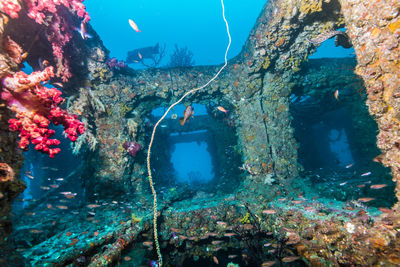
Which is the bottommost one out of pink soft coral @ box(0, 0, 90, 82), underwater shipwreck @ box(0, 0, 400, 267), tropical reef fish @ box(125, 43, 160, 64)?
underwater shipwreck @ box(0, 0, 400, 267)

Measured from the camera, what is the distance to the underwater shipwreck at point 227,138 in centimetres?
285

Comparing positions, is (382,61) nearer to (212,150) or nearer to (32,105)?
(32,105)

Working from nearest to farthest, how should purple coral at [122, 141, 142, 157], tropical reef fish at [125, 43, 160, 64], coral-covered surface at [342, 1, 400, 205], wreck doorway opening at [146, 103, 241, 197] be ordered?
coral-covered surface at [342, 1, 400, 205], purple coral at [122, 141, 142, 157], wreck doorway opening at [146, 103, 241, 197], tropical reef fish at [125, 43, 160, 64]

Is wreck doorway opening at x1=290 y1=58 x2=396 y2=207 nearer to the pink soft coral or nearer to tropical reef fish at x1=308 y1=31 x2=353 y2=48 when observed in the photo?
tropical reef fish at x1=308 y1=31 x2=353 y2=48

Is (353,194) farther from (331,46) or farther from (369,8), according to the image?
(331,46)

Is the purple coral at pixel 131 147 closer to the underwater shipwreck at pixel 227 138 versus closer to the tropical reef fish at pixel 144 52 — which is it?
the underwater shipwreck at pixel 227 138

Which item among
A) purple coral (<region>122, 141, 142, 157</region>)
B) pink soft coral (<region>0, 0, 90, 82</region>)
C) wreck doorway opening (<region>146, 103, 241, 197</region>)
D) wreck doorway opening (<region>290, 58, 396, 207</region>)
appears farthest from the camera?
wreck doorway opening (<region>146, 103, 241, 197</region>)

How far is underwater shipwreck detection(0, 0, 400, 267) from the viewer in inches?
112

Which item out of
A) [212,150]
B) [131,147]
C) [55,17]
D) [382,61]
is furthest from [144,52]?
[382,61]

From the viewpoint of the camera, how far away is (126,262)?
13.5ft

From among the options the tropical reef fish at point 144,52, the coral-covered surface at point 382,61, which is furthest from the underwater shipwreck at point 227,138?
the tropical reef fish at point 144,52

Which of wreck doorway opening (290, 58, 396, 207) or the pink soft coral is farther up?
the pink soft coral

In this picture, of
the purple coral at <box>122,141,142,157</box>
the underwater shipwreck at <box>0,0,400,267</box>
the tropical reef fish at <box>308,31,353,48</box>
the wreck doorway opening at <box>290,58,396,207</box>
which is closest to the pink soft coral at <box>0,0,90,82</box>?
the underwater shipwreck at <box>0,0,400,267</box>

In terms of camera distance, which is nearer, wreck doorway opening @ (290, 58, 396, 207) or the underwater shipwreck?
the underwater shipwreck
